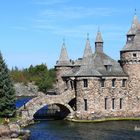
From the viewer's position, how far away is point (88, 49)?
72.1 meters

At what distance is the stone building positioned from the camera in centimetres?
6912

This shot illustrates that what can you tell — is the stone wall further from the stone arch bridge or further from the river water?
the river water

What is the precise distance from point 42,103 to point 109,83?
36.5 feet

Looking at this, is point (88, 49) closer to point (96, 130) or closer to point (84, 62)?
point (84, 62)

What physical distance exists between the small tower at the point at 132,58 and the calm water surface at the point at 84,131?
729cm

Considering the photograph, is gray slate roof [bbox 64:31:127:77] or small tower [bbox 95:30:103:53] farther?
small tower [bbox 95:30:103:53]

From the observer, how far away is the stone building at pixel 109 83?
6912 centimetres

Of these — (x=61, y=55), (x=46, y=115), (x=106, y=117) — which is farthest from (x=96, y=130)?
(x=61, y=55)

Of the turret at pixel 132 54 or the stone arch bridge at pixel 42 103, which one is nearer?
the stone arch bridge at pixel 42 103

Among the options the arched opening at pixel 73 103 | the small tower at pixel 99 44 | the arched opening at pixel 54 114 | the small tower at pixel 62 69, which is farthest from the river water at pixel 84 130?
the small tower at pixel 99 44

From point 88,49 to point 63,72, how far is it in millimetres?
11502

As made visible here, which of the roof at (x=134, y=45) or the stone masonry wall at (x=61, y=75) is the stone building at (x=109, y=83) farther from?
the stone masonry wall at (x=61, y=75)

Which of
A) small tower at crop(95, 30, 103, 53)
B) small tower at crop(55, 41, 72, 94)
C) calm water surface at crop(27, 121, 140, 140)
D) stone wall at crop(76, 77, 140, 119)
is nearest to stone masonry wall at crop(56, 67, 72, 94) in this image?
small tower at crop(55, 41, 72, 94)

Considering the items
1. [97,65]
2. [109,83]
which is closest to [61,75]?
[97,65]
